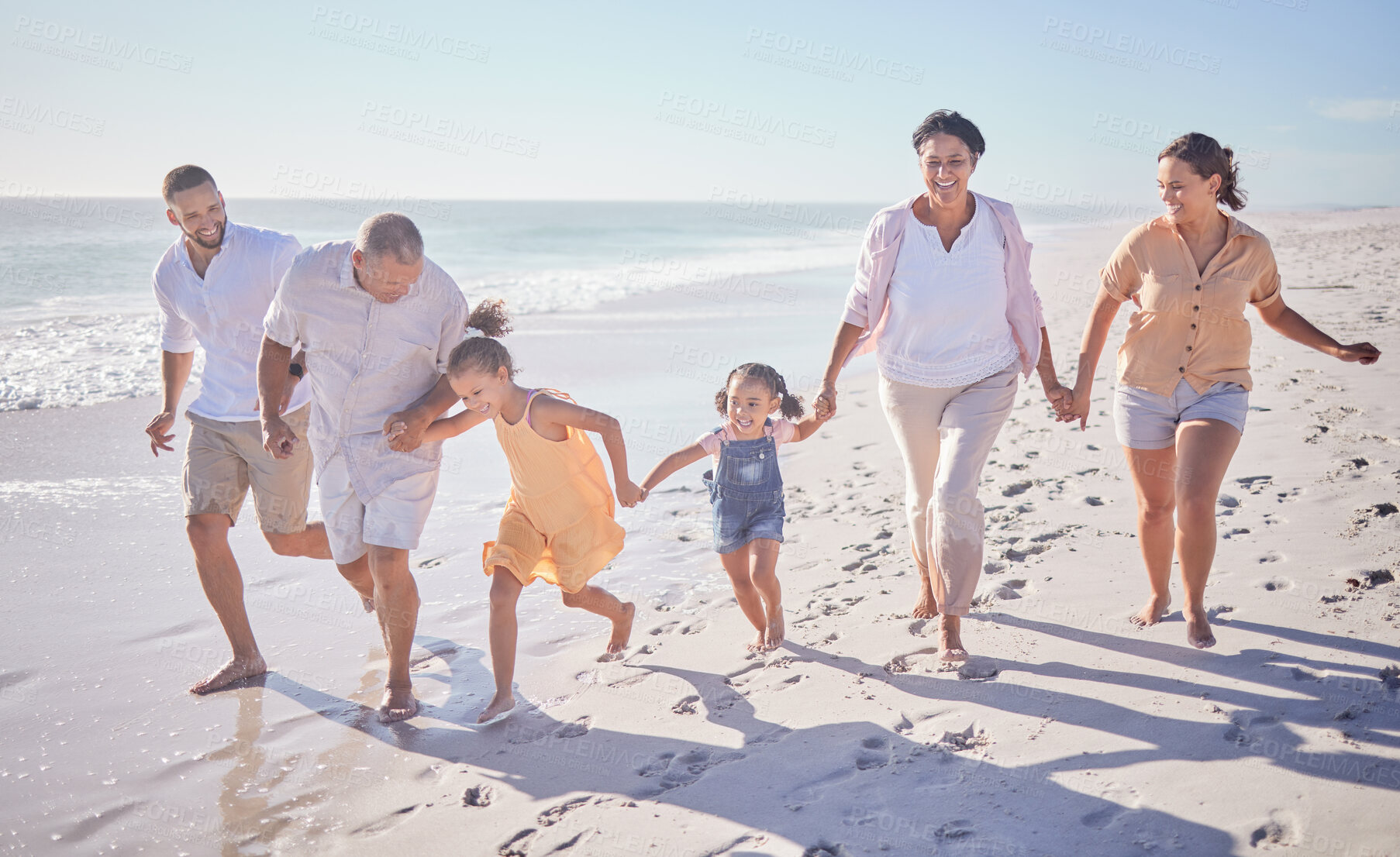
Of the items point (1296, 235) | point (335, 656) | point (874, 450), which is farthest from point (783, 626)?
point (1296, 235)

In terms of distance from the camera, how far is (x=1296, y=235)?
2469 cm

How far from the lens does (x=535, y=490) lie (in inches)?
145

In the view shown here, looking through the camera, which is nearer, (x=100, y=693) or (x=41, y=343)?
(x=100, y=693)

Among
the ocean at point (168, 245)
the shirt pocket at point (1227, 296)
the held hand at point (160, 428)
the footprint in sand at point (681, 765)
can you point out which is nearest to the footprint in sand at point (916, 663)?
the footprint in sand at point (681, 765)

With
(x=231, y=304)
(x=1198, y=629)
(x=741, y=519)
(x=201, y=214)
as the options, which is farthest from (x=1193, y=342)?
(x=201, y=214)

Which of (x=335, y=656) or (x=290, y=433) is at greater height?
(x=290, y=433)

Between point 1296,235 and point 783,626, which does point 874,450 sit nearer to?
point 783,626

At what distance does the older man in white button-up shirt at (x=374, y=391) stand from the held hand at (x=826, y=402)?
4.87ft

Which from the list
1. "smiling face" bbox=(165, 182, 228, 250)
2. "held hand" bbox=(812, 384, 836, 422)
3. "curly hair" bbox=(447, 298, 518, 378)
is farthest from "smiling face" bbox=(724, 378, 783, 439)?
"smiling face" bbox=(165, 182, 228, 250)

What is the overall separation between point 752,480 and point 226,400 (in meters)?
2.32

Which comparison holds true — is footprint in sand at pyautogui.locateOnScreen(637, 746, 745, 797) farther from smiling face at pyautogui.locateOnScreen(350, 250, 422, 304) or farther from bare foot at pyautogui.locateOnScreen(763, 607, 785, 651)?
smiling face at pyautogui.locateOnScreen(350, 250, 422, 304)

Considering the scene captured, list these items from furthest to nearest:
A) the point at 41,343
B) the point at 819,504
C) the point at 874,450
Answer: the point at 41,343, the point at 874,450, the point at 819,504

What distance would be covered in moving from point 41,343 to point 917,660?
530 inches

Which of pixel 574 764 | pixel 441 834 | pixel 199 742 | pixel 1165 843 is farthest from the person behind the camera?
pixel 199 742
